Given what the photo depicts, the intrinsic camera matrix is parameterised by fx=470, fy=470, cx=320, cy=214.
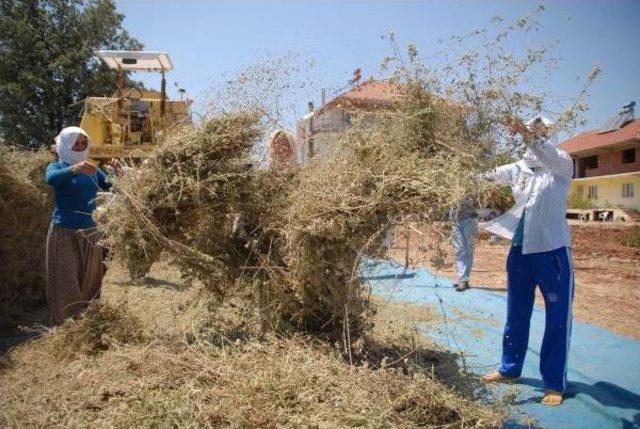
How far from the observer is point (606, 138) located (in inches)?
1136

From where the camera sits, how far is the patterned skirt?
12.9 ft

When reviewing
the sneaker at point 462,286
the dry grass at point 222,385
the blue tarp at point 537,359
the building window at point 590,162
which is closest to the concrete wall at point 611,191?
the building window at point 590,162

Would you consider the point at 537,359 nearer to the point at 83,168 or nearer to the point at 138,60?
the point at 83,168

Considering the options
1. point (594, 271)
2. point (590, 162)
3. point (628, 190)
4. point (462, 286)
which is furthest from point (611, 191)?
point (462, 286)

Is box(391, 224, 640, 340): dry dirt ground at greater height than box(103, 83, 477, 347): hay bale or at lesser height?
lesser

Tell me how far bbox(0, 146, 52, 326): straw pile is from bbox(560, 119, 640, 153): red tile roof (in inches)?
949

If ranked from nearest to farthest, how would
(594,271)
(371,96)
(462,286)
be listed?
(371,96) → (462,286) → (594,271)

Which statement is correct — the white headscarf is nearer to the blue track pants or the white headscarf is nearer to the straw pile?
the straw pile

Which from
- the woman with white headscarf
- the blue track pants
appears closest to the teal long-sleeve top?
the woman with white headscarf

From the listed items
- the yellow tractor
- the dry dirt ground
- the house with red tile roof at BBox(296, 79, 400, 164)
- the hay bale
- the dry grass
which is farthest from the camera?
the yellow tractor

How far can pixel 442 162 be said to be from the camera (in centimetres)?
305

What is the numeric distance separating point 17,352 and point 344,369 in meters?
2.81

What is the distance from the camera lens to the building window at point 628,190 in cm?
2642

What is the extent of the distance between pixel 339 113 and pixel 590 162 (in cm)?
3361
